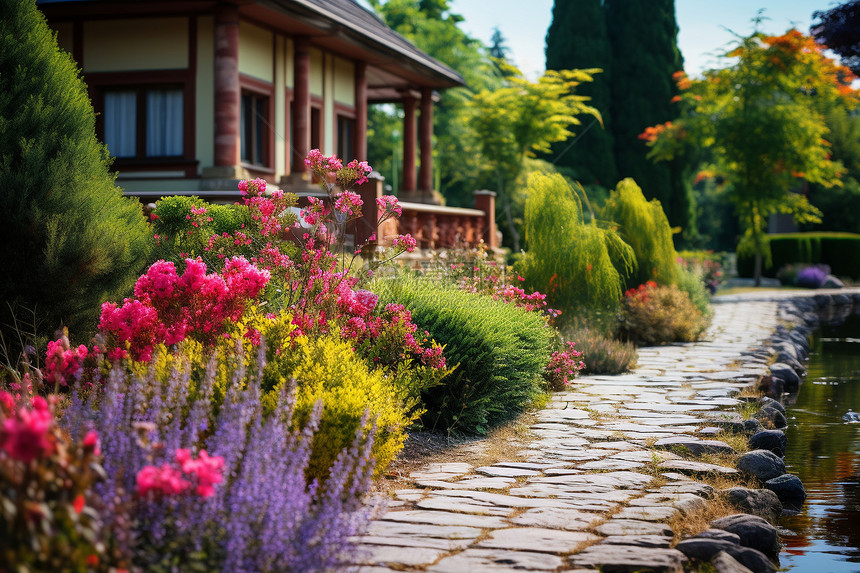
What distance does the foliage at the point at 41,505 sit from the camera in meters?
2.30

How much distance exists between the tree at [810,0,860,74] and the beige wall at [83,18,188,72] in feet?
65.2

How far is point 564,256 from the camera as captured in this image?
1174 cm

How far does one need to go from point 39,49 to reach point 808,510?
6634 mm

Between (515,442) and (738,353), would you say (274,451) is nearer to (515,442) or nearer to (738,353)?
(515,442)

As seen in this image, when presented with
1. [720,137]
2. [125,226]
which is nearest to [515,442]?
[125,226]

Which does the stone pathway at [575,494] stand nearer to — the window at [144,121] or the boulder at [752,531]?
the boulder at [752,531]

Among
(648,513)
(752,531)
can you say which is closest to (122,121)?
(648,513)

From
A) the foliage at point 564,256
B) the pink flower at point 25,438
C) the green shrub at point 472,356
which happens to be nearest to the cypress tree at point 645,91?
the foliage at point 564,256

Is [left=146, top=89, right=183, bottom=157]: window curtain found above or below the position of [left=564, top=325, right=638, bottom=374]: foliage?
above

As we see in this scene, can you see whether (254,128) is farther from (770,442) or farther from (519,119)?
(519,119)

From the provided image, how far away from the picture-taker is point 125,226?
7.36m

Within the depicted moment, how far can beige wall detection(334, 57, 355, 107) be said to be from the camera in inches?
804

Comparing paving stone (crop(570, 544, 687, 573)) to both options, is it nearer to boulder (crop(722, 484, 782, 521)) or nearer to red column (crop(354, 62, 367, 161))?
boulder (crop(722, 484, 782, 521))

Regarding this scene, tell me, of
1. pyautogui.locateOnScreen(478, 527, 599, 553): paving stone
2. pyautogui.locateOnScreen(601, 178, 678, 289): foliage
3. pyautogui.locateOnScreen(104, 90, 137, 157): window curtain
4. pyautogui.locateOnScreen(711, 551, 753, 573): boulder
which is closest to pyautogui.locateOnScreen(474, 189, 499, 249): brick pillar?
pyautogui.locateOnScreen(601, 178, 678, 289): foliage
